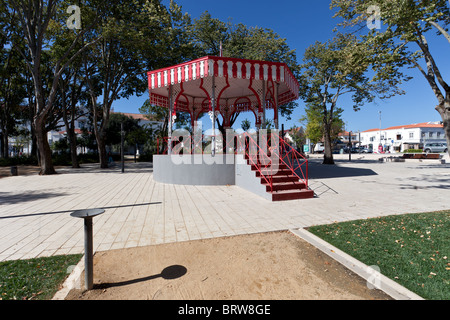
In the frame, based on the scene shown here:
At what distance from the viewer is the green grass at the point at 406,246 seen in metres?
2.45

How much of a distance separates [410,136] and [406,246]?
76088 mm

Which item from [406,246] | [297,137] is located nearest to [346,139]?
[297,137]

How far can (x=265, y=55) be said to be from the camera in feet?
60.1

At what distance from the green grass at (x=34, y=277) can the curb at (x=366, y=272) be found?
369 cm

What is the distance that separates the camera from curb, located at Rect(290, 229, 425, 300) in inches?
87.7

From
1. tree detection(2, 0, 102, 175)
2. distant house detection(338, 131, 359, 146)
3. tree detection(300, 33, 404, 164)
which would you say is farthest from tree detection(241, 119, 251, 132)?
distant house detection(338, 131, 359, 146)

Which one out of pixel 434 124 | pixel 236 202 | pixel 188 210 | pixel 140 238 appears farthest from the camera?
pixel 434 124

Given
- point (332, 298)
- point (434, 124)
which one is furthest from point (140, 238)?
point (434, 124)

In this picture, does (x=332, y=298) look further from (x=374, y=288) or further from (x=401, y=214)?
(x=401, y=214)

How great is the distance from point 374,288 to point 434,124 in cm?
8408

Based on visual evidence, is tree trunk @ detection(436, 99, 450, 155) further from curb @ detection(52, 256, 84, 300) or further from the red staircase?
curb @ detection(52, 256, 84, 300)

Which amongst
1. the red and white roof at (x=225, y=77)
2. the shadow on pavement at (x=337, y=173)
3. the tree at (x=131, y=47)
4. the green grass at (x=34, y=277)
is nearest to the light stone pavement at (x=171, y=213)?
the green grass at (x=34, y=277)

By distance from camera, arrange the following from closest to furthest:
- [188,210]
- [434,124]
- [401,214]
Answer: [401,214], [188,210], [434,124]

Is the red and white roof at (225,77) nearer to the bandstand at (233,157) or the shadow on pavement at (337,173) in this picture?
the bandstand at (233,157)
